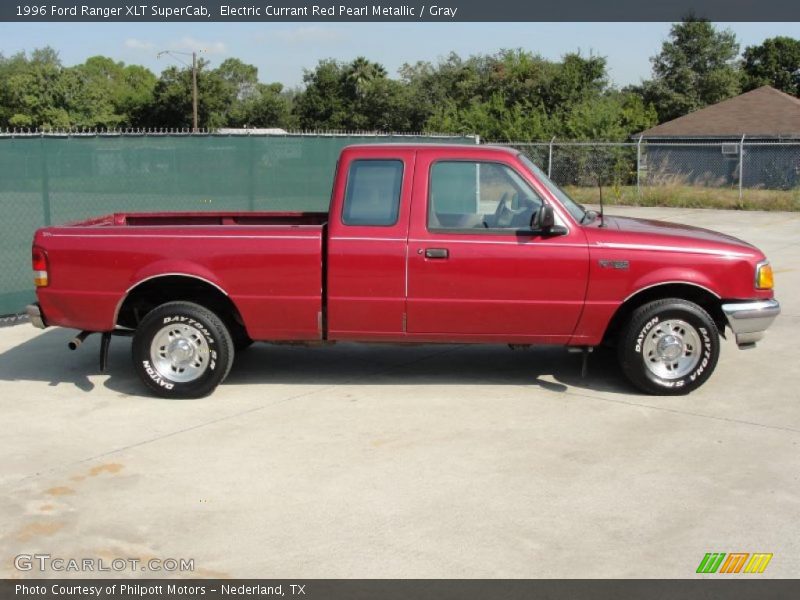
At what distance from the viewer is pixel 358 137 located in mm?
14953

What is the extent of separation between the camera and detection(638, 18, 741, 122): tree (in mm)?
57281

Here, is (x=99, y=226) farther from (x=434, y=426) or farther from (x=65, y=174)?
(x=65, y=174)

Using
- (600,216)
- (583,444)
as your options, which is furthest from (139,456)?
(600,216)

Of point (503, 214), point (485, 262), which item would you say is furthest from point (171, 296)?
point (503, 214)

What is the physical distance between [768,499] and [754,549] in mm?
709

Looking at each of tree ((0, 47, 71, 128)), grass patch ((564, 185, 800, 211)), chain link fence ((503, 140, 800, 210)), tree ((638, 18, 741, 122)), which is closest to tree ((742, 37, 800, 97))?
tree ((638, 18, 741, 122))

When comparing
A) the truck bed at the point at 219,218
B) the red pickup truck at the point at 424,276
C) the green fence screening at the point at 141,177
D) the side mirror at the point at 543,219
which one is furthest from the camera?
the green fence screening at the point at 141,177

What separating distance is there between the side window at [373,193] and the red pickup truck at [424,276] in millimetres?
11

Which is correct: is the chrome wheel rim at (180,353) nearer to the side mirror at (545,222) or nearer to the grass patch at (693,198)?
the side mirror at (545,222)

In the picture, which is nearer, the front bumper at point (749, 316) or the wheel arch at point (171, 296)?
the front bumper at point (749, 316)

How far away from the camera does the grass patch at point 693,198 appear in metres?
24.5

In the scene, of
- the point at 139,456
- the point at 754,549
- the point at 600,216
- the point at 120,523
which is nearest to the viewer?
the point at 754,549
